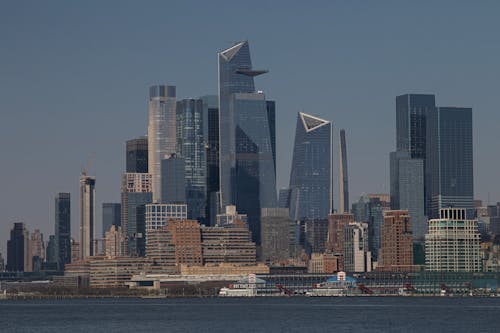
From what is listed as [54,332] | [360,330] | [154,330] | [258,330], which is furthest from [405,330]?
[54,332]

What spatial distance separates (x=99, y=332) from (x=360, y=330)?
35.0 m

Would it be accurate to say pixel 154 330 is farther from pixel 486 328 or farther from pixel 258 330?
pixel 486 328

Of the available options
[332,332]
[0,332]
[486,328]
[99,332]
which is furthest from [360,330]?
[0,332]

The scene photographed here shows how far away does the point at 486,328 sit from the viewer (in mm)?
197625

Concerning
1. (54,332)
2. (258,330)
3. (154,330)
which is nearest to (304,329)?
(258,330)

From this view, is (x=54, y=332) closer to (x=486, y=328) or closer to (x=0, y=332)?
(x=0, y=332)

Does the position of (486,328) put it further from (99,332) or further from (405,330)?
(99,332)

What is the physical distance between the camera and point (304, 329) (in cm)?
19600

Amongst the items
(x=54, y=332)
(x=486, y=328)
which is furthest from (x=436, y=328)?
(x=54, y=332)

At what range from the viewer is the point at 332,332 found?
189250mm

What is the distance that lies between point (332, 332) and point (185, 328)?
21.9 metres

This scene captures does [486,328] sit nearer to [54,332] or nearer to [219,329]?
[219,329]

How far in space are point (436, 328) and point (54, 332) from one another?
51965 mm

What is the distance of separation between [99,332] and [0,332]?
1429 cm
